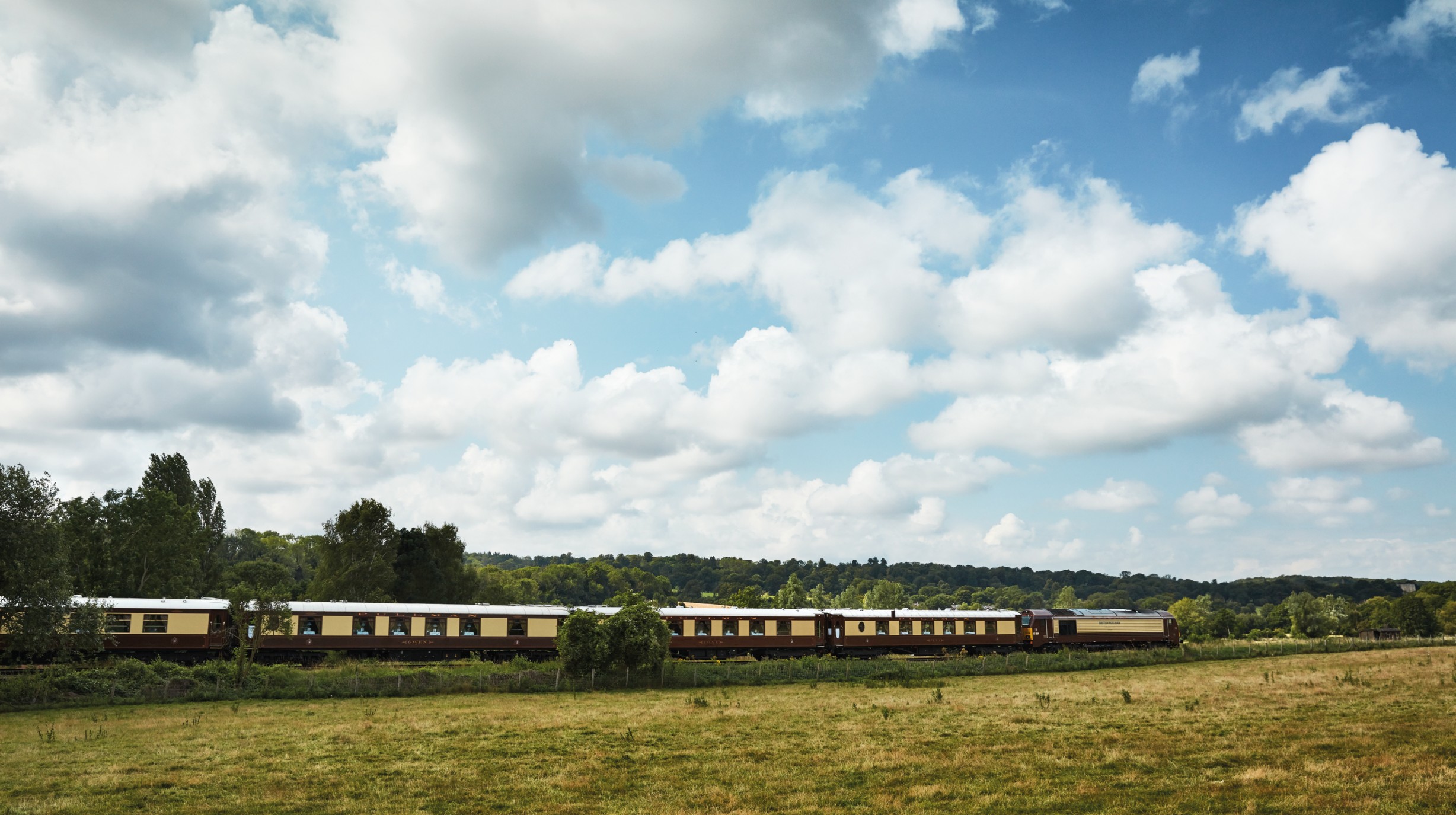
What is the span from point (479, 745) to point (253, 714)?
1279 cm

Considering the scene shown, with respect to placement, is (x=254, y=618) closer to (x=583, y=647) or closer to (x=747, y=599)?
(x=583, y=647)

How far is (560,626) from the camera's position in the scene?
160ft

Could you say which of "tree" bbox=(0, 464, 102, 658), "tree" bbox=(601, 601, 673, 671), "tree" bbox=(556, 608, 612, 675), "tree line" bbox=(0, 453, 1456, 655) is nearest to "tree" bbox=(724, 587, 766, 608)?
"tree line" bbox=(0, 453, 1456, 655)

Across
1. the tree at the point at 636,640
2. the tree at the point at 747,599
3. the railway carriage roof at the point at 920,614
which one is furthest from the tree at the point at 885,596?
the tree at the point at 636,640

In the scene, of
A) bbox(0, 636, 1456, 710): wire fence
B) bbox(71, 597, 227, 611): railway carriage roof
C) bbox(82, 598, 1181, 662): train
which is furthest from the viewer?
Result: bbox(82, 598, 1181, 662): train

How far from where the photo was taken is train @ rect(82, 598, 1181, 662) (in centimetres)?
4719

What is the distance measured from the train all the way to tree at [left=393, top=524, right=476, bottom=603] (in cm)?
2408

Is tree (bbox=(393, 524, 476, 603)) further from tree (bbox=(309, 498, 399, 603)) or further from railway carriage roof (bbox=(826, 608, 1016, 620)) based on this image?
railway carriage roof (bbox=(826, 608, 1016, 620))

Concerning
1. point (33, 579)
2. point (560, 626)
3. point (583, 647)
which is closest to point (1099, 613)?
point (560, 626)

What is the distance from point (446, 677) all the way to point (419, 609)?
11.8m

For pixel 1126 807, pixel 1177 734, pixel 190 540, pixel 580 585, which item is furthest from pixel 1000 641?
pixel 580 585

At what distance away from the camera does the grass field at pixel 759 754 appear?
63.7ft

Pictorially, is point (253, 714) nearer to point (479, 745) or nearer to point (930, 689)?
point (479, 745)

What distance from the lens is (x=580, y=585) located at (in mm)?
190375
